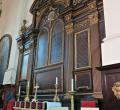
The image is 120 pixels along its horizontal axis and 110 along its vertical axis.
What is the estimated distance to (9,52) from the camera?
8133 millimetres

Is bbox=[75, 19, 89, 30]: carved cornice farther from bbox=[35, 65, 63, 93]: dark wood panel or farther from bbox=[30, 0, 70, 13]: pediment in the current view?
bbox=[35, 65, 63, 93]: dark wood panel

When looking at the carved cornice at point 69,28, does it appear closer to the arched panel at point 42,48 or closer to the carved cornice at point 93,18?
the carved cornice at point 93,18

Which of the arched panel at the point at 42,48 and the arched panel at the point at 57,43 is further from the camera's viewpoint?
the arched panel at the point at 42,48

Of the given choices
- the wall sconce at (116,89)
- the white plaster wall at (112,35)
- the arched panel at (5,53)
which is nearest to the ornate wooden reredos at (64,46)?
the white plaster wall at (112,35)

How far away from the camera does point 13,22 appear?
876 centimetres

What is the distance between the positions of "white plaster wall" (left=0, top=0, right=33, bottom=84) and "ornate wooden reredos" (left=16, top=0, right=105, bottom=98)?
1.69 feet

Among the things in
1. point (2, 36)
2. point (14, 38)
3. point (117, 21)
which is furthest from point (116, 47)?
point (2, 36)

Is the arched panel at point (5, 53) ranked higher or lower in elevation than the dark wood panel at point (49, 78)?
higher

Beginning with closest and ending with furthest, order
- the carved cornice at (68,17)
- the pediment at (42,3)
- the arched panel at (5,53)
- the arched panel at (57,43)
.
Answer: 1. the carved cornice at (68,17)
2. the arched panel at (57,43)
3. the pediment at (42,3)
4. the arched panel at (5,53)

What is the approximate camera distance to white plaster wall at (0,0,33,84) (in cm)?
746

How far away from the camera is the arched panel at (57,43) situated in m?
5.31

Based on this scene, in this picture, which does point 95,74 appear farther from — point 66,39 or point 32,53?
point 32,53

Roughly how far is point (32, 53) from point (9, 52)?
2.00 m

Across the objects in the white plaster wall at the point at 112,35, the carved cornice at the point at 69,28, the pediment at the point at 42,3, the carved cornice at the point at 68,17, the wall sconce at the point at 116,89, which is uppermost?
the pediment at the point at 42,3
